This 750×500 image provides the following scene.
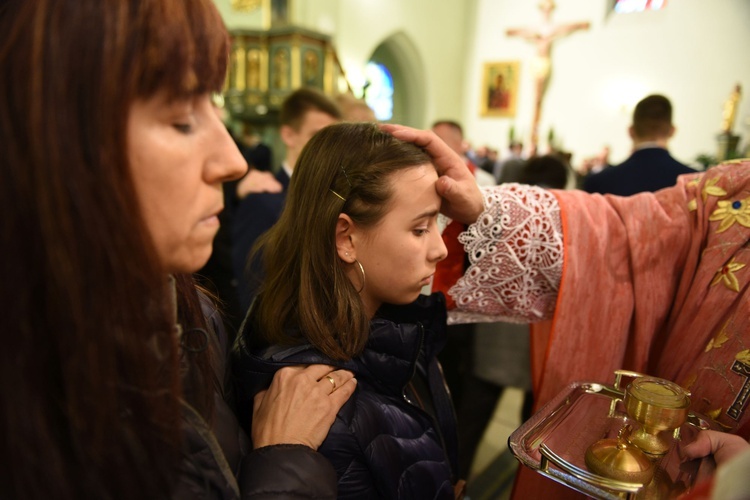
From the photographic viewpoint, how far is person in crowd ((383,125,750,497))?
1040 millimetres

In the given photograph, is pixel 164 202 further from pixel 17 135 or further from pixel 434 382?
pixel 434 382

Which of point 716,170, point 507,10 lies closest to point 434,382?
point 716,170

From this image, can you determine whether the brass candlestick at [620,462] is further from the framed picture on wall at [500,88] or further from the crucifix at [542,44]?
the framed picture on wall at [500,88]

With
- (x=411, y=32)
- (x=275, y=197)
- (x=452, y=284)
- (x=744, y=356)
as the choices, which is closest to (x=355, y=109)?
(x=275, y=197)

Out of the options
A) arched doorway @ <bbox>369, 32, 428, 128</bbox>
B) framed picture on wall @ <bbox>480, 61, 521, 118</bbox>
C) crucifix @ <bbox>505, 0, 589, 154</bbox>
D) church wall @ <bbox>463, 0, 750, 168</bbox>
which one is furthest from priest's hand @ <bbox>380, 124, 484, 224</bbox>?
framed picture on wall @ <bbox>480, 61, 521, 118</bbox>

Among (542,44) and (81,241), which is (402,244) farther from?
(542,44)

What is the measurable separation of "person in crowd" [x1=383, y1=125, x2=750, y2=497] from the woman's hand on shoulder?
1.73 feet

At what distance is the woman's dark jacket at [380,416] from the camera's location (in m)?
0.93

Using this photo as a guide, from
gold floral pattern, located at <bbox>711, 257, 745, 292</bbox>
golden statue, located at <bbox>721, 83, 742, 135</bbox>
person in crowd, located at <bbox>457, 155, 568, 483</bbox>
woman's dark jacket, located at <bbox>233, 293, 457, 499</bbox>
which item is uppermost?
golden statue, located at <bbox>721, 83, 742, 135</bbox>

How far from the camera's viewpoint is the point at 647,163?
9.89 ft

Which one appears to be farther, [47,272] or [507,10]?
[507,10]

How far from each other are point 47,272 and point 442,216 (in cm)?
103

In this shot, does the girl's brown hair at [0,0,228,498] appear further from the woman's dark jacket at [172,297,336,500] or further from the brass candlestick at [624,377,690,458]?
the brass candlestick at [624,377,690,458]

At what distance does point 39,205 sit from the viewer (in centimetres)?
50
